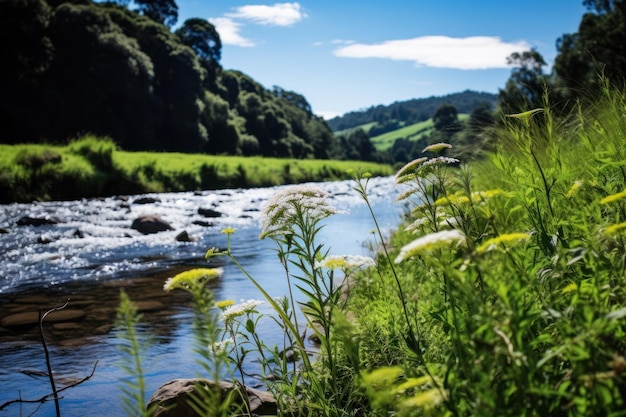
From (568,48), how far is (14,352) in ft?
205

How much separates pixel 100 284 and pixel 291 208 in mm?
6550

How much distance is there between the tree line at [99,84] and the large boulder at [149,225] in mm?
18216

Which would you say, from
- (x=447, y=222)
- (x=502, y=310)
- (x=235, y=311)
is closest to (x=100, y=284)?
(x=235, y=311)

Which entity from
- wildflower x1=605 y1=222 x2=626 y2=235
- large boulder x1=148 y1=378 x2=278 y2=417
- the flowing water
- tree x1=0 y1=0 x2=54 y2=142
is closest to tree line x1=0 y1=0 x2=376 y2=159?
tree x1=0 y1=0 x2=54 y2=142

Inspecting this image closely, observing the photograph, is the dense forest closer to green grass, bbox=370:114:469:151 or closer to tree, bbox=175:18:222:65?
tree, bbox=175:18:222:65

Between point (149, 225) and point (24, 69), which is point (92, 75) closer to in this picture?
point (24, 69)

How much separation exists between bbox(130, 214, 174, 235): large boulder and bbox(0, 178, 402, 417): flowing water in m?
0.32

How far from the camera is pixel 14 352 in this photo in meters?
5.19

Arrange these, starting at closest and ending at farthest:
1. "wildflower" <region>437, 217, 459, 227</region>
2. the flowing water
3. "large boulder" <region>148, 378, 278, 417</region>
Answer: "wildflower" <region>437, 217, 459, 227</region>, "large boulder" <region>148, 378, 278, 417</region>, the flowing water

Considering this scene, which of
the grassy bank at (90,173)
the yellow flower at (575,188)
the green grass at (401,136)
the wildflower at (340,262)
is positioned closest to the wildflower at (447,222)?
the wildflower at (340,262)

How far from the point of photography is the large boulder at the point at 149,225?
14453mm

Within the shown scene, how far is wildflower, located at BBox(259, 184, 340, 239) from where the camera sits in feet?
9.64

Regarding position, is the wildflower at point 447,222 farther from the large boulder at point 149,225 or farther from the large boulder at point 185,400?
the large boulder at point 149,225

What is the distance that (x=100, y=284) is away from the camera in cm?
845
